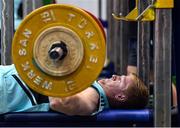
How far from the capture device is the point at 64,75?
1393 millimetres

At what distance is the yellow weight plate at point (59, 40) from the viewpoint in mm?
1376

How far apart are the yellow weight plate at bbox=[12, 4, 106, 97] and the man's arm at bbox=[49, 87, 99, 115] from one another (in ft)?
0.75

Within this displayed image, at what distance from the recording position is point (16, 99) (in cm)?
177

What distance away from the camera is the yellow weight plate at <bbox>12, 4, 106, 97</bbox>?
1.38m

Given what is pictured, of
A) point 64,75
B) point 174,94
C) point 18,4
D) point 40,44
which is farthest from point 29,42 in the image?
point 18,4

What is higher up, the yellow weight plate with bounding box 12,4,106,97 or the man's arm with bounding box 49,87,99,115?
the yellow weight plate with bounding box 12,4,106,97

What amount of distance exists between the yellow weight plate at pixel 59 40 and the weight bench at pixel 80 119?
0.28 meters

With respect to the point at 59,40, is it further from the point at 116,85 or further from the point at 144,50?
the point at 144,50

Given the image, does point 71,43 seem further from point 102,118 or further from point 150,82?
point 150,82

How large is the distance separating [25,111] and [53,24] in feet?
1.45

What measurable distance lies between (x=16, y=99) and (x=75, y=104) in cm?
25

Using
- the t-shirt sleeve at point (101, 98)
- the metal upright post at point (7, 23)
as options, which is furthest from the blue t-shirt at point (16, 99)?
the metal upright post at point (7, 23)

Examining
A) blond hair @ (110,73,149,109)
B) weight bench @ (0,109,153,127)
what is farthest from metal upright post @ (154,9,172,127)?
blond hair @ (110,73,149,109)

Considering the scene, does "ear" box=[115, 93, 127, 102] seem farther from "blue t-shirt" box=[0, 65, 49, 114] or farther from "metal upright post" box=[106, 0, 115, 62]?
"metal upright post" box=[106, 0, 115, 62]
